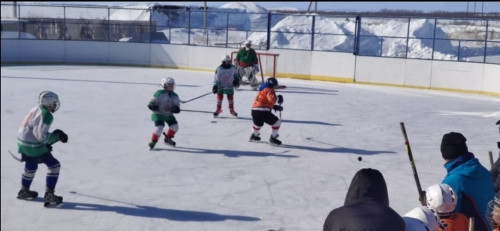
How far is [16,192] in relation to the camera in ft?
24.9

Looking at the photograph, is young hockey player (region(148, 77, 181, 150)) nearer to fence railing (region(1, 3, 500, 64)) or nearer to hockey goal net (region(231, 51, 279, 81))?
fence railing (region(1, 3, 500, 64))

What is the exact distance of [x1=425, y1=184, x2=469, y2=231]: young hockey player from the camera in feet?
12.0

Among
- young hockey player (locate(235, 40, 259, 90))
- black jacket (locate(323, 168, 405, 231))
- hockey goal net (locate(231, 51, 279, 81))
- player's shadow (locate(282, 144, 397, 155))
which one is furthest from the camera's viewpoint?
hockey goal net (locate(231, 51, 279, 81))

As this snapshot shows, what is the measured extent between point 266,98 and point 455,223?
700 cm

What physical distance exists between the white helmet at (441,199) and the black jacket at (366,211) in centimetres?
53

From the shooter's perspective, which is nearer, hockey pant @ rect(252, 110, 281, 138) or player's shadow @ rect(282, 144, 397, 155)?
player's shadow @ rect(282, 144, 397, 155)

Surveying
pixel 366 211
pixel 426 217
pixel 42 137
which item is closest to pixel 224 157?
pixel 42 137

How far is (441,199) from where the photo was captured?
3.65 m

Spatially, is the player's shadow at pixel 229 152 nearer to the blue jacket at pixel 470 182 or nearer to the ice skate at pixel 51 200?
the ice skate at pixel 51 200

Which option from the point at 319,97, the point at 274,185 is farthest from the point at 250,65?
the point at 274,185

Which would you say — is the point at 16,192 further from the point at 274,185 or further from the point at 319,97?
the point at 319,97

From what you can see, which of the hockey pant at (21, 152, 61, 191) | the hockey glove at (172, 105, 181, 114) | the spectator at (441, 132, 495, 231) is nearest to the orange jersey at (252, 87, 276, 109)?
the hockey glove at (172, 105, 181, 114)

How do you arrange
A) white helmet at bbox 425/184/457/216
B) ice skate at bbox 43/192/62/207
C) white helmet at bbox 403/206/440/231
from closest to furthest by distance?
white helmet at bbox 403/206/440/231, white helmet at bbox 425/184/457/216, ice skate at bbox 43/192/62/207

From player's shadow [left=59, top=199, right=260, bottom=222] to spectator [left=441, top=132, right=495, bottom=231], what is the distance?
115 inches
